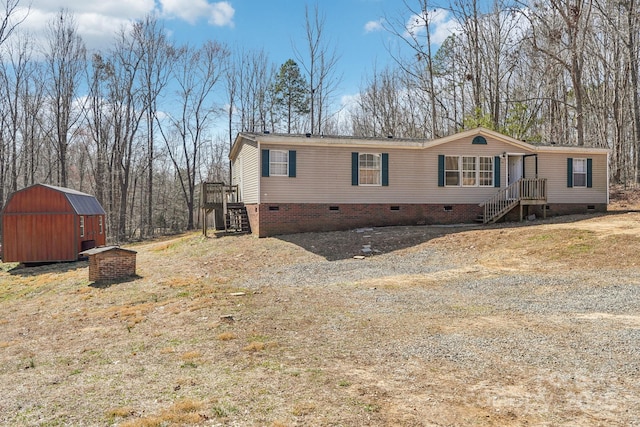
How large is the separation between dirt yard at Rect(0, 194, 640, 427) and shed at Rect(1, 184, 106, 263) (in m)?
5.33

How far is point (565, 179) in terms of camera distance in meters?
19.1

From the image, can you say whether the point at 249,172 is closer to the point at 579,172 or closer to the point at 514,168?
the point at 514,168

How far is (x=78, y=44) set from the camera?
31672mm

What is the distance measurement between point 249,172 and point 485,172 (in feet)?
33.4

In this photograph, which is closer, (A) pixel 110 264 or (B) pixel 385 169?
(A) pixel 110 264

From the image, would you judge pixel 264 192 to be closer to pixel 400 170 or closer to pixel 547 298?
pixel 400 170

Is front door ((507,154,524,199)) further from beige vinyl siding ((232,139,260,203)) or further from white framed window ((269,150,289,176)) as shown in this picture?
beige vinyl siding ((232,139,260,203))

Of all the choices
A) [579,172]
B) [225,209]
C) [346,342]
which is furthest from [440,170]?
[346,342]

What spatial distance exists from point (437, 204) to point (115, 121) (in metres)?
26.6

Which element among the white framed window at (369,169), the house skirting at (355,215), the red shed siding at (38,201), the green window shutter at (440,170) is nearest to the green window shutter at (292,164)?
the house skirting at (355,215)

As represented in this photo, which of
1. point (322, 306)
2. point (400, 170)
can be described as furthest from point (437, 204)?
point (322, 306)

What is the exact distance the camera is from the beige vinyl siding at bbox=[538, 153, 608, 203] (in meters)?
18.8

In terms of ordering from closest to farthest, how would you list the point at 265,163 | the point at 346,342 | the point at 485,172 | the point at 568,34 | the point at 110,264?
the point at 346,342
the point at 110,264
the point at 265,163
the point at 485,172
the point at 568,34

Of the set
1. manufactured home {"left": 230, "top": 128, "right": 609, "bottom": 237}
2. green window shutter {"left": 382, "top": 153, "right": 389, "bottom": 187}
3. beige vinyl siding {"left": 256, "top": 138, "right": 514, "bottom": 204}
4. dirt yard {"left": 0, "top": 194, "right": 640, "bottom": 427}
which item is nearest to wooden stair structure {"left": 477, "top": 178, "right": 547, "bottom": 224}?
manufactured home {"left": 230, "top": 128, "right": 609, "bottom": 237}
